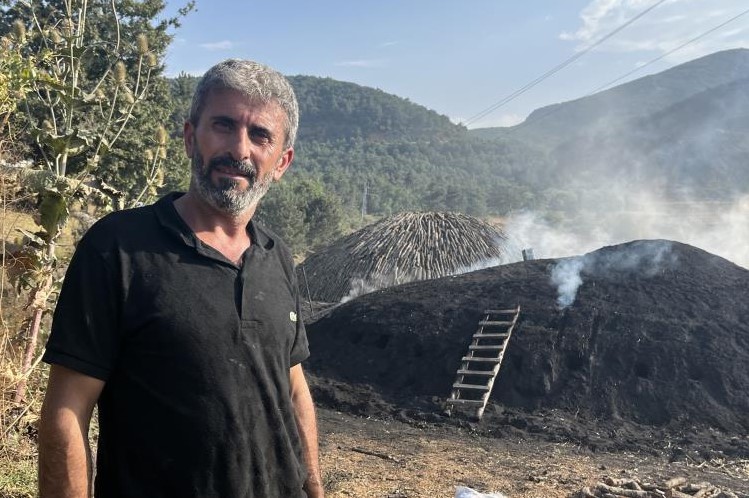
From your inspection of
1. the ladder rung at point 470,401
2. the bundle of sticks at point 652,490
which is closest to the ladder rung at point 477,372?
the ladder rung at point 470,401

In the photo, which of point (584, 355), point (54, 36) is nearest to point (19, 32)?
point (54, 36)

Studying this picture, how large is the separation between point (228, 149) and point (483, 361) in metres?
7.34

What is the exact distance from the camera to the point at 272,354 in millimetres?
1701

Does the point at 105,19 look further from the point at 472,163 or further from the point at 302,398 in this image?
the point at 472,163

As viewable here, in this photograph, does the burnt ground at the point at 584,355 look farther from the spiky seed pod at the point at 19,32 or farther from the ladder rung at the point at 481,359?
the spiky seed pod at the point at 19,32

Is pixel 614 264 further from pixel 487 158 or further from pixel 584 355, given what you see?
pixel 487 158

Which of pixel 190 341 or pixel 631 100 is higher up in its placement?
pixel 631 100

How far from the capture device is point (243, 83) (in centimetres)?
177

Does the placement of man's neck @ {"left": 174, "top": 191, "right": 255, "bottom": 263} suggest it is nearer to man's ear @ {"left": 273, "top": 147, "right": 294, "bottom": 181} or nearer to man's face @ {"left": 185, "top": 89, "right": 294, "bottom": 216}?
man's face @ {"left": 185, "top": 89, "right": 294, "bottom": 216}

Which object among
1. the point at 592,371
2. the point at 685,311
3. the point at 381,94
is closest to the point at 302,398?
the point at 592,371

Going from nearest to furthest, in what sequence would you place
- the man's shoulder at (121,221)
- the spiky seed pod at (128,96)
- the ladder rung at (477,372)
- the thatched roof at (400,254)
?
the man's shoulder at (121,221) < the spiky seed pod at (128,96) < the ladder rung at (477,372) < the thatched roof at (400,254)

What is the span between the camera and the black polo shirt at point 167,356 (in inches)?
57.6

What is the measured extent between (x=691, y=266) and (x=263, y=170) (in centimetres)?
996

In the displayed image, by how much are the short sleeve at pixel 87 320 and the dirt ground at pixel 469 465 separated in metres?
4.01
